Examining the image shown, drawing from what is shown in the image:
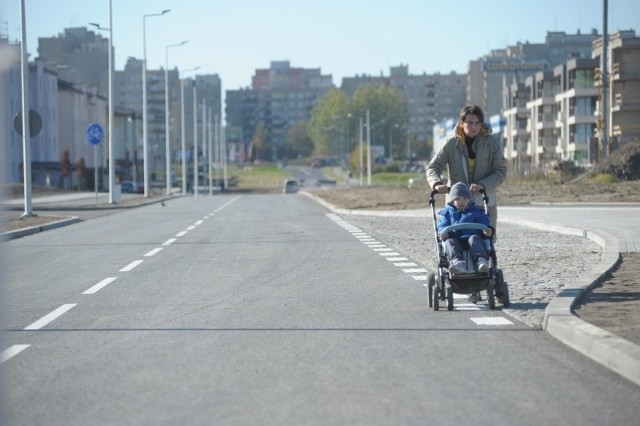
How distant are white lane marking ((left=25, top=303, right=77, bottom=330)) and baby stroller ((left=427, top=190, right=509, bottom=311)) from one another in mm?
3548

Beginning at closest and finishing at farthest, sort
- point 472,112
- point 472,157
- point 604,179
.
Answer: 1. point 472,112
2. point 472,157
3. point 604,179

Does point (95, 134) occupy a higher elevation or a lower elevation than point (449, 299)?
higher

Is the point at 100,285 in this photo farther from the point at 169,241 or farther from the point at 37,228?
the point at 37,228

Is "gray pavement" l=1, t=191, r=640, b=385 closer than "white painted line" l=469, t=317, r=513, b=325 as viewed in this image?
Yes

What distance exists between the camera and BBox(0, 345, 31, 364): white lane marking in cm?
809

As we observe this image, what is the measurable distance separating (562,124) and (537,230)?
275 ft

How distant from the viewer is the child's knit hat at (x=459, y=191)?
34.8 feet

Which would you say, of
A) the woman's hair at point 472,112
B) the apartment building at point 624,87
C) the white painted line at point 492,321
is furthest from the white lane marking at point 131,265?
the apartment building at point 624,87

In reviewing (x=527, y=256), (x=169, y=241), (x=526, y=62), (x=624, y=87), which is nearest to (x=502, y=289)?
(x=527, y=256)

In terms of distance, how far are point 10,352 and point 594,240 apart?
522 inches

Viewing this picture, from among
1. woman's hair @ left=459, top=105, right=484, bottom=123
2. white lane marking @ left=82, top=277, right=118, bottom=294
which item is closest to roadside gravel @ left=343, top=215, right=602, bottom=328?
woman's hair @ left=459, top=105, right=484, bottom=123

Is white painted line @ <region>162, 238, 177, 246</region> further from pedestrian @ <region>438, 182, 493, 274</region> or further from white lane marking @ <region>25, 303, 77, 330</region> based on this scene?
pedestrian @ <region>438, 182, 493, 274</region>

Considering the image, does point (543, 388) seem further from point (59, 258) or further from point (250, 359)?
point (59, 258)

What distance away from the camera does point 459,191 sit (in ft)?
34.9
